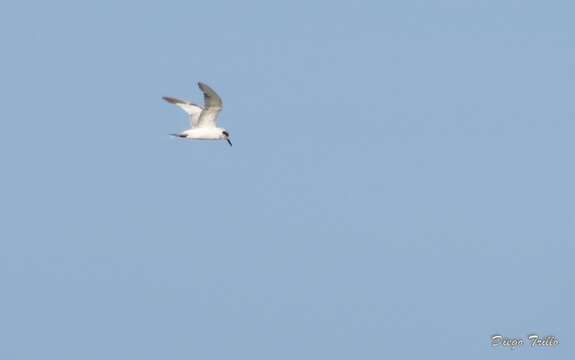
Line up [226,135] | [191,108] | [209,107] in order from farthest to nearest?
1. [191,108]
2. [226,135]
3. [209,107]

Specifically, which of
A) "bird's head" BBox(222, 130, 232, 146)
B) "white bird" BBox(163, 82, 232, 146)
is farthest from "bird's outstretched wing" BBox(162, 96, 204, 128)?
"bird's head" BBox(222, 130, 232, 146)

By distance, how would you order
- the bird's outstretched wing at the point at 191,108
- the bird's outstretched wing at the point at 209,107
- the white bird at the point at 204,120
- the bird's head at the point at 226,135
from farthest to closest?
the bird's head at the point at 226,135 → the bird's outstretched wing at the point at 191,108 → the white bird at the point at 204,120 → the bird's outstretched wing at the point at 209,107

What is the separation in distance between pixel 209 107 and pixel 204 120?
924 mm

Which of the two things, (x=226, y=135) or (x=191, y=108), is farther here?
(x=191, y=108)

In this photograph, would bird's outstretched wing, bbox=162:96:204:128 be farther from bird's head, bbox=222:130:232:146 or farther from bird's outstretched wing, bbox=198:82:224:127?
bird's head, bbox=222:130:232:146

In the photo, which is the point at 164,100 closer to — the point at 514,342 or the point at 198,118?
the point at 198,118

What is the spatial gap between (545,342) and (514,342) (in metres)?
1.24

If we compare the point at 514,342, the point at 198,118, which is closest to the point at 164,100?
the point at 198,118

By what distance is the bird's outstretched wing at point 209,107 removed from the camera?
65.1m

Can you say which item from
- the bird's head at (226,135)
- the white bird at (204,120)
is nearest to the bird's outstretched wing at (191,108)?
the white bird at (204,120)

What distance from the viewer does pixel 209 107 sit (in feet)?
218

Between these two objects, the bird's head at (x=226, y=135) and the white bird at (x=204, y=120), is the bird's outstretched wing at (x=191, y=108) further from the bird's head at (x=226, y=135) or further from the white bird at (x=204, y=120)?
the bird's head at (x=226, y=135)

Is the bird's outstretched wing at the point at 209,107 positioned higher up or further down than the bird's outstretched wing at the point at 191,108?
further down

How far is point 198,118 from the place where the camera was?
6731 centimetres
